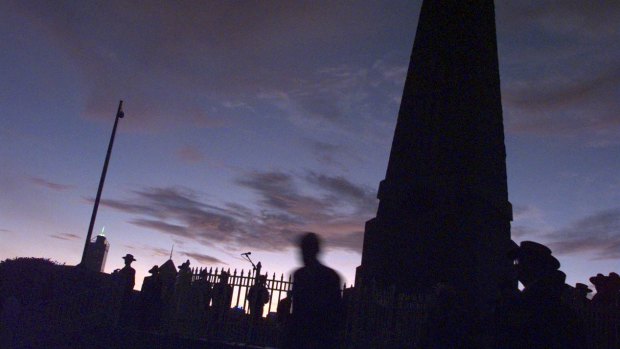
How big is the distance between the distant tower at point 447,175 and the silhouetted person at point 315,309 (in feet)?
18.5

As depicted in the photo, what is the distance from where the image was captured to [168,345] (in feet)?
28.1

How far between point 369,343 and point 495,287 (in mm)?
3341

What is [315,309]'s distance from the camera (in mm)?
4328

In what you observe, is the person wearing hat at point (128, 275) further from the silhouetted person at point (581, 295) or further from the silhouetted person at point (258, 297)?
the silhouetted person at point (581, 295)

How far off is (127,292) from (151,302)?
0.88m

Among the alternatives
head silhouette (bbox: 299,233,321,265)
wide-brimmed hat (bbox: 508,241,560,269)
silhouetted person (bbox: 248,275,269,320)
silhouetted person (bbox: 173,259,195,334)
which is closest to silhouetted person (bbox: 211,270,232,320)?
silhouetted person (bbox: 248,275,269,320)

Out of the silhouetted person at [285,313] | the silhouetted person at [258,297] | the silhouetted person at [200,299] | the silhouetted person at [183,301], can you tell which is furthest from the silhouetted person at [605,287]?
the silhouetted person at [183,301]

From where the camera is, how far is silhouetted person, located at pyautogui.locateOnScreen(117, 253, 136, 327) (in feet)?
40.5

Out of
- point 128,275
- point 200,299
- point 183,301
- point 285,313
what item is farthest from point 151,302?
point 285,313

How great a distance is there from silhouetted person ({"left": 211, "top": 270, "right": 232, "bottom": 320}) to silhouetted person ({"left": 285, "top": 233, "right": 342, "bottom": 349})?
6.69 meters

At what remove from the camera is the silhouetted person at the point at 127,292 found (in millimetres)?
12352

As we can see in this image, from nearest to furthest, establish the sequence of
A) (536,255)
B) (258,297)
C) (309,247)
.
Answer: (536,255) < (309,247) < (258,297)

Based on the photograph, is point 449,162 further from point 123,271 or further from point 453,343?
point 123,271

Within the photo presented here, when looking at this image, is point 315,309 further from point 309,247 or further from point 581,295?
point 581,295
